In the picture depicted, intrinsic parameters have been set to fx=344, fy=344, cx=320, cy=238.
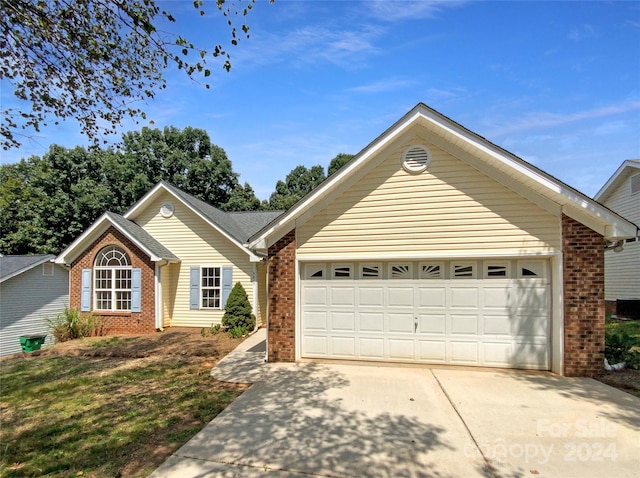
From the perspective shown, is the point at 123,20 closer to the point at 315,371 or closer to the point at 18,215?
the point at 315,371

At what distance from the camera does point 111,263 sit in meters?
13.8

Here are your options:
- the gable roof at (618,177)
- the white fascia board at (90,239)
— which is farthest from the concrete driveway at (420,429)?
the gable roof at (618,177)

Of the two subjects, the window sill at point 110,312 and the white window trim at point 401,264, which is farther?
the window sill at point 110,312

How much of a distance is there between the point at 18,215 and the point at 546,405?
34.1 meters

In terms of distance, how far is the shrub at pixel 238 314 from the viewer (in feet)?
41.1

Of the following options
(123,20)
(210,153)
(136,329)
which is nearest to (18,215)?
(210,153)

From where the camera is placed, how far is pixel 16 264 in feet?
57.6

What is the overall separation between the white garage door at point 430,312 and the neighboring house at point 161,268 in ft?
18.8

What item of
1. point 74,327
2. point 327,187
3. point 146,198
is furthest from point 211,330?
point 327,187

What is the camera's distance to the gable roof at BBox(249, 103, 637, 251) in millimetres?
6766

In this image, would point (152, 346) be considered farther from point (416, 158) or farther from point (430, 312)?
point (416, 158)

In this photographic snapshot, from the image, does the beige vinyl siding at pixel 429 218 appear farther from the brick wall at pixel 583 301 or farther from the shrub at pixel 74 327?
the shrub at pixel 74 327

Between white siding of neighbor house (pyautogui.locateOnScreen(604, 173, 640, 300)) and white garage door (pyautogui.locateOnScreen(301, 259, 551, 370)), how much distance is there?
1169cm

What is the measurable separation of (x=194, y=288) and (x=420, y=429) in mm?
11494
